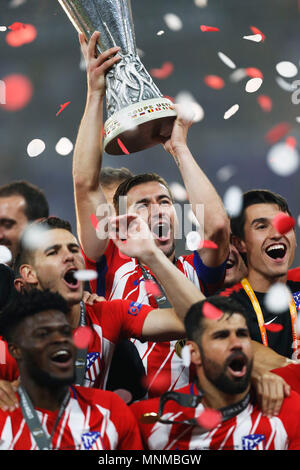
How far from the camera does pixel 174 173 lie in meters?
4.76

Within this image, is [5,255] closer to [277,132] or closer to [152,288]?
[152,288]

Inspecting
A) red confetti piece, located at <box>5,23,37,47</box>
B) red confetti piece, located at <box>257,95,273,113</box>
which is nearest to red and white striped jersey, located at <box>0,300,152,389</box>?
red confetti piece, located at <box>257,95,273,113</box>

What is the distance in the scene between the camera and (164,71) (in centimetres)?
499

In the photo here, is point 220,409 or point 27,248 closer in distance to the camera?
point 220,409

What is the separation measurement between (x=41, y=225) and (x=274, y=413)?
1.12 meters

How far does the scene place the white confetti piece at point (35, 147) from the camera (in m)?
4.93

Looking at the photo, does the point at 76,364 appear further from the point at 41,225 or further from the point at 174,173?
the point at 174,173

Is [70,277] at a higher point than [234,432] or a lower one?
higher

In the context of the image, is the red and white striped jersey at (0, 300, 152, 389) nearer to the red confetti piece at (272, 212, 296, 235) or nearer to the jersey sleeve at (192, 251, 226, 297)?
the jersey sleeve at (192, 251, 226, 297)

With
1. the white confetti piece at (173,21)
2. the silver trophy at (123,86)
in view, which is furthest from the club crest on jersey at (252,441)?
the white confetti piece at (173,21)

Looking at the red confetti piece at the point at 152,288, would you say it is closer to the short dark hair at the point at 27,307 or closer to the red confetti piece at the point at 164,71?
the short dark hair at the point at 27,307

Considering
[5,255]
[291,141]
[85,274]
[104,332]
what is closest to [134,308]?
[104,332]

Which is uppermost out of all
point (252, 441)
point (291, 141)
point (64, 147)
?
point (64, 147)

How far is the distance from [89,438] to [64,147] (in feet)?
11.0
